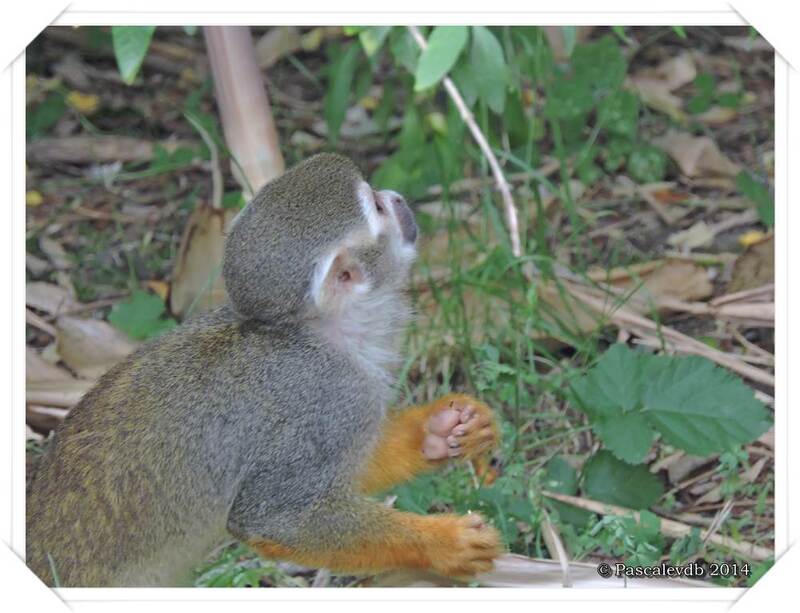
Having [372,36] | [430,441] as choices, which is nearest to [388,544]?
[430,441]

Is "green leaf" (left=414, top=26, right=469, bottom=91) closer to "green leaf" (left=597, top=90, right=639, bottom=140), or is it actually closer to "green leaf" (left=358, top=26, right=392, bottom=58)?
"green leaf" (left=358, top=26, right=392, bottom=58)

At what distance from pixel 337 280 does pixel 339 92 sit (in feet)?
6.98

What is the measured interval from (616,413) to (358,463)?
0.85 m

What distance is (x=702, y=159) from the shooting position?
555 centimetres

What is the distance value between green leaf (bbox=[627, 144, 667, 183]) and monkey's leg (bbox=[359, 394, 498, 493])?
7.04ft

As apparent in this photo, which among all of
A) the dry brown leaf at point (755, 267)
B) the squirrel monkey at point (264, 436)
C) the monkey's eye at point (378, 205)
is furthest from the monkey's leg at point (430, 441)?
the dry brown leaf at point (755, 267)

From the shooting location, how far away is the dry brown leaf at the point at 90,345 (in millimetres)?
4668

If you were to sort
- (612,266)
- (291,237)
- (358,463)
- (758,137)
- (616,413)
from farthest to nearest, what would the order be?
(758,137) < (612,266) < (616,413) < (358,463) < (291,237)

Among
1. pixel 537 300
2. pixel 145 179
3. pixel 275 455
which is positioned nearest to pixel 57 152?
pixel 145 179

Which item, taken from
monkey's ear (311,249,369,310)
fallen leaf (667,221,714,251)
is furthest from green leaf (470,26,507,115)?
monkey's ear (311,249,369,310)

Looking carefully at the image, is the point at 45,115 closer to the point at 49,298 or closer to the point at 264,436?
the point at 49,298

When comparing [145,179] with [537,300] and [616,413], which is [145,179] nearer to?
[537,300]

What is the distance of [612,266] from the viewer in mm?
4859

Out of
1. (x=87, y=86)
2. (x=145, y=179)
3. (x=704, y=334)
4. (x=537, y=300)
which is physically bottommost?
(x=704, y=334)
